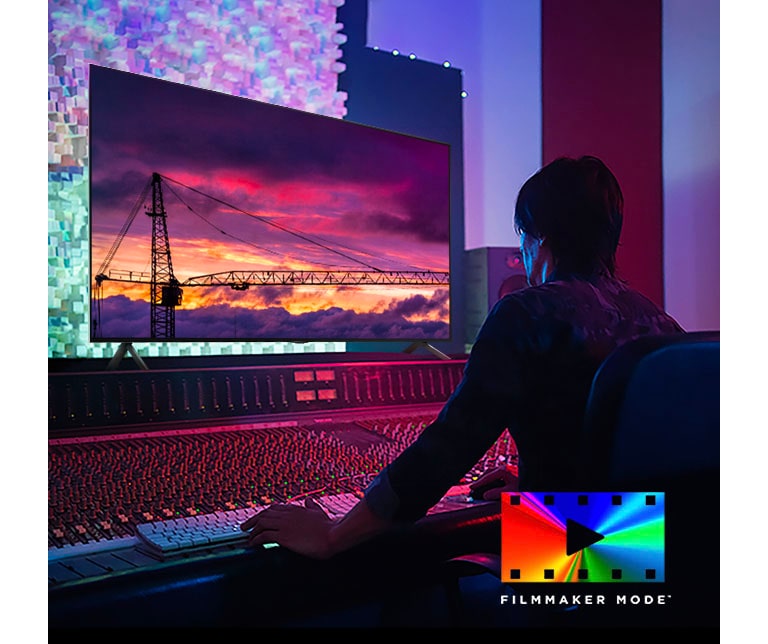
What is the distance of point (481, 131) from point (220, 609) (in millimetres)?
1377

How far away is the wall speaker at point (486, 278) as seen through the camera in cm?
170

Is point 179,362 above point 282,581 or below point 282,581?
A: above

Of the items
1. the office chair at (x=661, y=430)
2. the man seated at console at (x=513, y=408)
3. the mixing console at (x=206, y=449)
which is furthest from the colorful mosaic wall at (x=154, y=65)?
the office chair at (x=661, y=430)

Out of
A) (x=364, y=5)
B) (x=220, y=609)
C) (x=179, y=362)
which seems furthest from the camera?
(x=364, y=5)

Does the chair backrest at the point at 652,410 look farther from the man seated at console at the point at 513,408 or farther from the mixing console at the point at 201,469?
the mixing console at the point at 201,469

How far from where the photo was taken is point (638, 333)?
40.8 inches

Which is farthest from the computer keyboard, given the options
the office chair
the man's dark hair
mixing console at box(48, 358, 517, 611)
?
the man's dark hair

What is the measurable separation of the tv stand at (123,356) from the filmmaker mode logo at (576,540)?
2.36 ft

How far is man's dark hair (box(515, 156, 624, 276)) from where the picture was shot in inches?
43.3

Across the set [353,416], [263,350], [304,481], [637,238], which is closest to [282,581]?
[304,481]

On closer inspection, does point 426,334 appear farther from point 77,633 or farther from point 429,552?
point 77,633

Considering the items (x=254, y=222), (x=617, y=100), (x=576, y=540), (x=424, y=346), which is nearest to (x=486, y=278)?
(x=424, y=346)

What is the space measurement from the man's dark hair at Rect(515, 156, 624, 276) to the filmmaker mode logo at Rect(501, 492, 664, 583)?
395mm

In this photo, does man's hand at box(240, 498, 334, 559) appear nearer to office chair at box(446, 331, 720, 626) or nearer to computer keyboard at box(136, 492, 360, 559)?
computer keyboard at box(136, 492, 360, 559)
